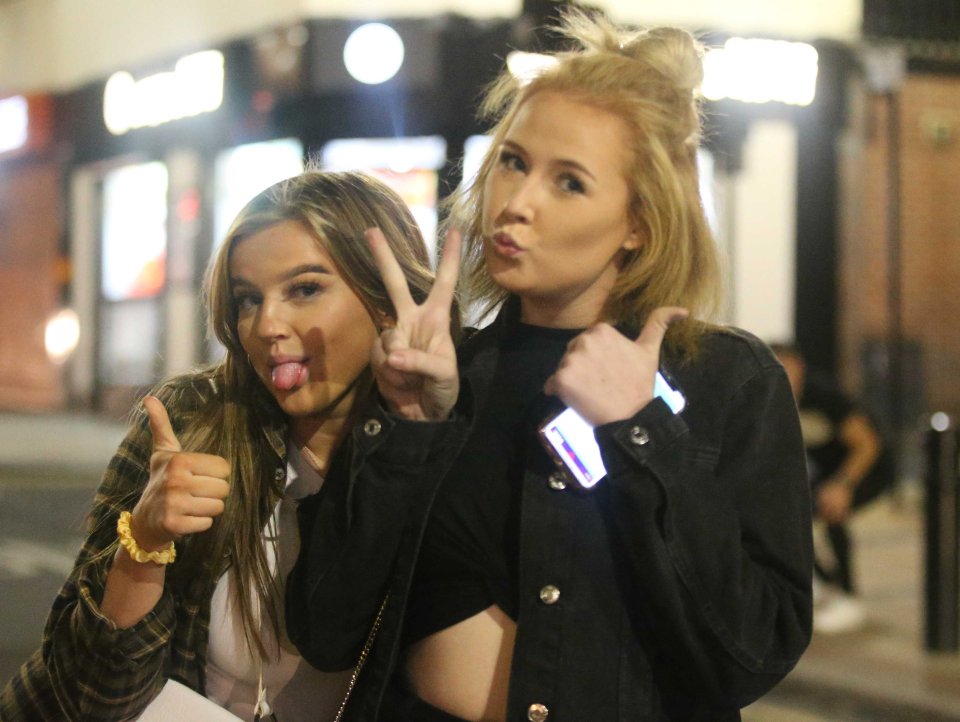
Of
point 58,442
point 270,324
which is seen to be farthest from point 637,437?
point 58,442

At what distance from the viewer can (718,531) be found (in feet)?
5.52

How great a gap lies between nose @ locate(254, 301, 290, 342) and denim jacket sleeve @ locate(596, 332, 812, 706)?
1.76ft

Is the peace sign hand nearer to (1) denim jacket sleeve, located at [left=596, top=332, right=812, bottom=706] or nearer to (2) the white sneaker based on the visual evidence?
(1) denim jacket sleeve, located at [left=596, top=332, right=812, bottom=706]

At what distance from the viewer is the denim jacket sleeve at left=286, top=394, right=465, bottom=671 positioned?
175cm

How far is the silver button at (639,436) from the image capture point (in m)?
1.69

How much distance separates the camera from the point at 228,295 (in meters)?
2.12

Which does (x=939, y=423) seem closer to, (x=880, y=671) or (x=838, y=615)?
(x=838, y=615)

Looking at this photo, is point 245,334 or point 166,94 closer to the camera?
point 245,334

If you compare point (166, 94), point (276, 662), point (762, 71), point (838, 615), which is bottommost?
point (838, 615)

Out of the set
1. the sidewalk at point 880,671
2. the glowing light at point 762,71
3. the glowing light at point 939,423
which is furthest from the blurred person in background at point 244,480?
the glowing light at point 762,71

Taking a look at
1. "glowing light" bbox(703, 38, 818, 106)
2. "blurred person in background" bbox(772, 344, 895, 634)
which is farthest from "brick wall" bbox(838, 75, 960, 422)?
"blurred person in background" bbox(772, 344, 895, 634)

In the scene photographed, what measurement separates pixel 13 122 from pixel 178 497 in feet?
60.9

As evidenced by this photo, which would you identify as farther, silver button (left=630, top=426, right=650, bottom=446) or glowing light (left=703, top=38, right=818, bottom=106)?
glowing light (left=703, top=38, right=818, bottom=106)

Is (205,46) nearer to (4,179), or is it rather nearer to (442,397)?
(4,179)
